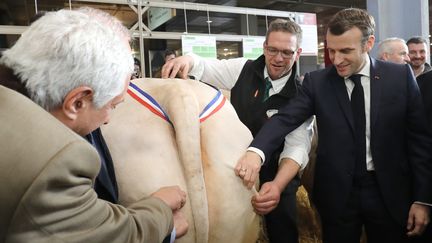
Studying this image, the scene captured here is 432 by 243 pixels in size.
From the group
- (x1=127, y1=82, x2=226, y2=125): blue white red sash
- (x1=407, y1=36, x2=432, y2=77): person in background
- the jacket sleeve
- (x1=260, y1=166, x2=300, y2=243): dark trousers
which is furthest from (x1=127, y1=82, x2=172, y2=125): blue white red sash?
(x1=407, y1=36, x2=432, y2=77): person in background

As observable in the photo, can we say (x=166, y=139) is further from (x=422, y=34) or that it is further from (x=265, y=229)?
(x=422, y=34)

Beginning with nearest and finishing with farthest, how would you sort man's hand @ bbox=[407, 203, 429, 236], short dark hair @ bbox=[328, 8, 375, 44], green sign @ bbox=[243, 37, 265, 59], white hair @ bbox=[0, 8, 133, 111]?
white hair @ bbox=[0, 8, 133, 111]
man's hand @ bbox=[407, 203, 429, 236]
short dark hair @ bbox=[328, 8, 375, 44]
green sign @ bbox=[243, 37, 265, 59]

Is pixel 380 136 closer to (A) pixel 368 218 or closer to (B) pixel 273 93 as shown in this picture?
(A) pixel 368 218

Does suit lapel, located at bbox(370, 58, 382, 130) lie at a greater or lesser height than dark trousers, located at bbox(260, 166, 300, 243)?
greater

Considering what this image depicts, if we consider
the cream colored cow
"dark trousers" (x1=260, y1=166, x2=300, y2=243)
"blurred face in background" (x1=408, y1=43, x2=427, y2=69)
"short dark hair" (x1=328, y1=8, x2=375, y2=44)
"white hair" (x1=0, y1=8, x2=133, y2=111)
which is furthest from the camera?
"blurred face in background" (x1=408, y1=43, x2=427, y2=69)

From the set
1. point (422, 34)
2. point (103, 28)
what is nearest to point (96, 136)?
point (103, 28)

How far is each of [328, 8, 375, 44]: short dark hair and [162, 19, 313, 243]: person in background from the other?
0.34m

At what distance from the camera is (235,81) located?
2.42 meters

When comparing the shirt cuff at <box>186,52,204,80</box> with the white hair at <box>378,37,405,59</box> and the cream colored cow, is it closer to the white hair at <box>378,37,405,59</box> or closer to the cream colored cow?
the cream colored cow

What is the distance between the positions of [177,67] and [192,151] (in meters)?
0.65

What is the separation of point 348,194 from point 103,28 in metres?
1.30

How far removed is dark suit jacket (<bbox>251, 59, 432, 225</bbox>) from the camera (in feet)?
5.85

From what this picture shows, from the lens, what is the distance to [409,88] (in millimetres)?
1811

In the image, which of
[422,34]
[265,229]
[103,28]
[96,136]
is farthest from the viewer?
[422,34]
